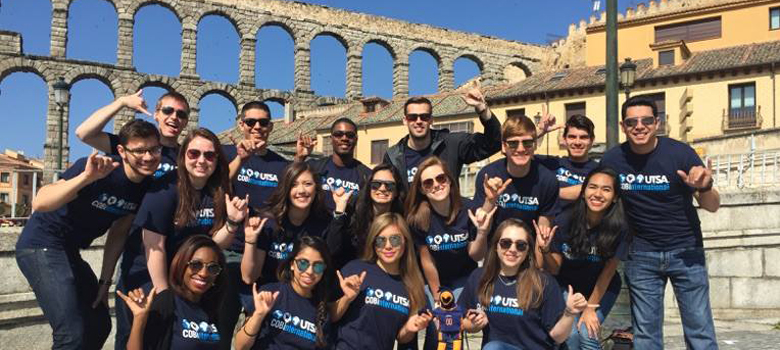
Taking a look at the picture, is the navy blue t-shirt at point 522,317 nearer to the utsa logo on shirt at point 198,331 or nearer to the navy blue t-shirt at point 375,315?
the navy blue t-shirt at point 375,315

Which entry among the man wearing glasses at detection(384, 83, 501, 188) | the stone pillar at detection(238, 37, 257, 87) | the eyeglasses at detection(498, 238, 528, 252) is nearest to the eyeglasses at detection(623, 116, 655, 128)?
the man wearing glasses at detection(384, 83, 501, 188)

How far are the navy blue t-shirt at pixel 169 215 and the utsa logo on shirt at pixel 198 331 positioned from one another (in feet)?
1.80

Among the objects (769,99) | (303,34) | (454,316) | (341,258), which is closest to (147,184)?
(341,258)

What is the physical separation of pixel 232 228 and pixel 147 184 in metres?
0.67

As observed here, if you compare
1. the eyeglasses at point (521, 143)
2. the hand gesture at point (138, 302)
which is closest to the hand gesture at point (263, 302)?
the hand gesture at point (138, 302)

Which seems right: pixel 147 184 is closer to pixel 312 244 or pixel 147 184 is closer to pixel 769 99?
pixel 312 244

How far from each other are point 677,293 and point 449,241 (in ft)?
5.96

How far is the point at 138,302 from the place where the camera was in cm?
403

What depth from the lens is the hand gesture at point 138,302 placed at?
3.96 m

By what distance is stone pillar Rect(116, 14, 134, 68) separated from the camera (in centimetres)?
4022

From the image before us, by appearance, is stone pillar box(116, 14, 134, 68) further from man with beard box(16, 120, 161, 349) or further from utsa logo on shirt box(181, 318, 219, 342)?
utsa logo on shirt box(181, 318, 219, 342)

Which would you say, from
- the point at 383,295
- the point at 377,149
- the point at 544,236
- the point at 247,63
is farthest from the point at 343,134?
the point at 247,63

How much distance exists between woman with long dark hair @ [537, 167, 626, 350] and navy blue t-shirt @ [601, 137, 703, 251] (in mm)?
184

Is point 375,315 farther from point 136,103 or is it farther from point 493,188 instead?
point 136,103
